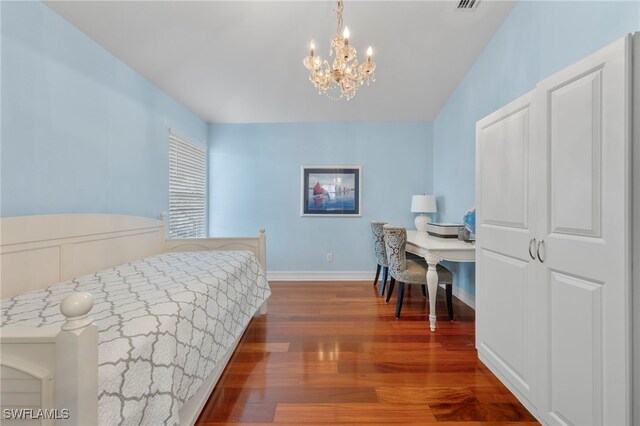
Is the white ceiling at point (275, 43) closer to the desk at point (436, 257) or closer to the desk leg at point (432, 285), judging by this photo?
the desk at point (436, 257)

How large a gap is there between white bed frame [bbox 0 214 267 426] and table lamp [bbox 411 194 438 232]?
2.21 meters

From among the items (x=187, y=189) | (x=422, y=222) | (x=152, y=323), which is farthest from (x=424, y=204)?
(x=152, y=323)

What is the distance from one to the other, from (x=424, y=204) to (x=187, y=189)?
127 inches

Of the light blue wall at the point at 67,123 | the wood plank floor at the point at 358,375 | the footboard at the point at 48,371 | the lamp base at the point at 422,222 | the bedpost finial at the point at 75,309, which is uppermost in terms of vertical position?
the light blue wall at the point at 67,123

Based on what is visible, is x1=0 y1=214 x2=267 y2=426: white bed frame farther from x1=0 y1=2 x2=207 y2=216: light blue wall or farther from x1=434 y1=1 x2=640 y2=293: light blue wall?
x1=434 y1=1 x2=640 y2=293: light blue wall

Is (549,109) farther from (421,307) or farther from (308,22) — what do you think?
(421,307)

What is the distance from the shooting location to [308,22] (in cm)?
255

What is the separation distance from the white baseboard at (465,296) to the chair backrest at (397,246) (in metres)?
0.96

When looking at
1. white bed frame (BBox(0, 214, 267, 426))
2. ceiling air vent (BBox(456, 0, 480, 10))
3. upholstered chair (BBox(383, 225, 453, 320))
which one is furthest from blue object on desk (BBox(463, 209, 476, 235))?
white bed frame (BBox(0, 214, 267, 426))

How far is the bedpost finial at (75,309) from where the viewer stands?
2.14 feet

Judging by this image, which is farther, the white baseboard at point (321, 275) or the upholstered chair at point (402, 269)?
the white baseboard at point (321, 275)

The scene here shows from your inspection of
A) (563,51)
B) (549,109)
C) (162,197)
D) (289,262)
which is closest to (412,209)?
(289,262)

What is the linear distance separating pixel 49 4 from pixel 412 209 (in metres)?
3.98

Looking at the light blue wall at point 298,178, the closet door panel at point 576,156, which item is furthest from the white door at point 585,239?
the light blue wall at point 298,178
